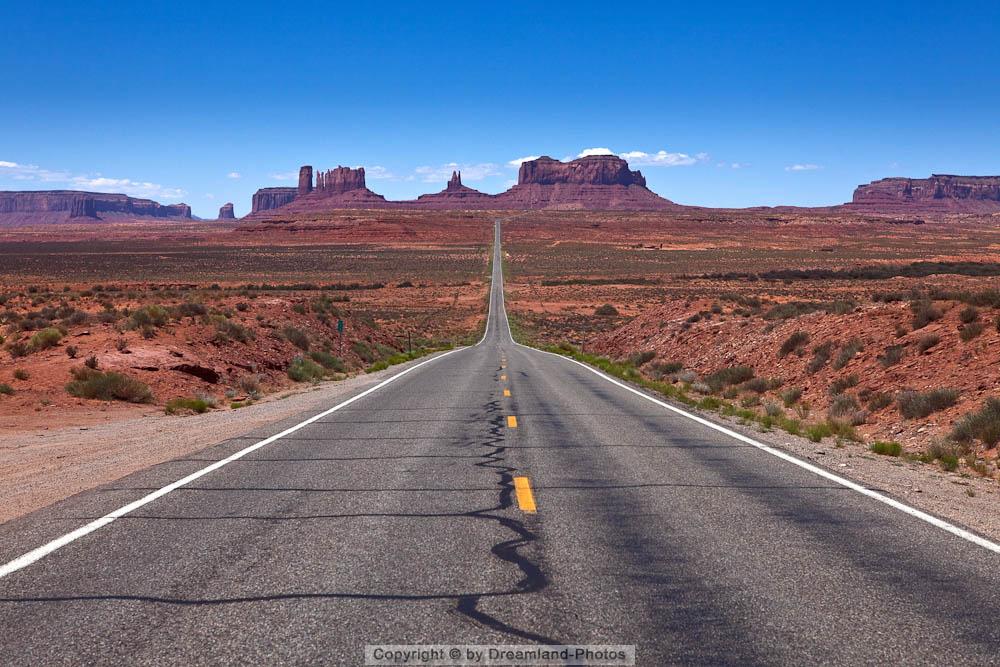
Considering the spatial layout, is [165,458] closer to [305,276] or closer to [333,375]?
[333,375]

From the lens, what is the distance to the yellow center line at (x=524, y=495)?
714cm

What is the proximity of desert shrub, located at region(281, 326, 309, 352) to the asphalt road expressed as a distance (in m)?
18.8

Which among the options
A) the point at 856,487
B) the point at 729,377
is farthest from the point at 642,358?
the point at 856,487

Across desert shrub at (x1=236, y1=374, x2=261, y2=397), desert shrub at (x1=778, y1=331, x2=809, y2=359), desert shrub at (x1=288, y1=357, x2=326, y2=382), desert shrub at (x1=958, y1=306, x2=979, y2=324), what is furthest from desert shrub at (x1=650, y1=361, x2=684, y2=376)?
desert shrub at (x1=236, y1=374, x2=261, y2=397)

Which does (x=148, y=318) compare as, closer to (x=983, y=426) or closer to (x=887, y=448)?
(x=887, y=448)

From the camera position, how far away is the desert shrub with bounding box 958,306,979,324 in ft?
52.2

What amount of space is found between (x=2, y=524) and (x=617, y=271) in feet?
324

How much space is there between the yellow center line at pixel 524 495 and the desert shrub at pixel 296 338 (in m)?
21.0

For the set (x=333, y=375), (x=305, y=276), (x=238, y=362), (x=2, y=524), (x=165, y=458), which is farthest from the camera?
(x=305, y=276)

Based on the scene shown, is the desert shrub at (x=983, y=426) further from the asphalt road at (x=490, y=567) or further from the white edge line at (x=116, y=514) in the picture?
the white edge line at (x=116, y=514)

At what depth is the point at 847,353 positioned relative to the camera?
17.9 meters

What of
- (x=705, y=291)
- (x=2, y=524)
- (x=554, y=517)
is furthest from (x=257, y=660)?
(x=705, y=291)

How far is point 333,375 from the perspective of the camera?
26531 mm

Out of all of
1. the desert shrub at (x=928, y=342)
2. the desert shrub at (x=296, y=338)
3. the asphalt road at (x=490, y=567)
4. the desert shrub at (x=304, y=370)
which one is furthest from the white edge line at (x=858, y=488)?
the desert shrub at (x=296, y=338)
